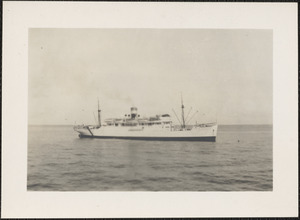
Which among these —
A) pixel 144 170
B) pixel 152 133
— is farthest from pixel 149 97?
pixel 152 133

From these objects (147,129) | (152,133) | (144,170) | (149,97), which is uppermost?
(149,97)

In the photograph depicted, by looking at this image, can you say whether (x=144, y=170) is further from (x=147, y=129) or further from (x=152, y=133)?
(x=152, y=133)

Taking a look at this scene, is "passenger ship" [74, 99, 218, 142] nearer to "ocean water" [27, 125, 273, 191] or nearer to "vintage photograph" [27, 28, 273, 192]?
"vintage photograph" [27, 28, 273, 192]

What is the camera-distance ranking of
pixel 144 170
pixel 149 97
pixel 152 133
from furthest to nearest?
pixel 152 133
pixel 149 97
pixel 144 170

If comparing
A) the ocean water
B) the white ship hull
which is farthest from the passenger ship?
the ocean water

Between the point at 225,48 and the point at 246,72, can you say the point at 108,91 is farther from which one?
the point at 246,72

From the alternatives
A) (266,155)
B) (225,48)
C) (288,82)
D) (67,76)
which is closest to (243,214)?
(266,155)
